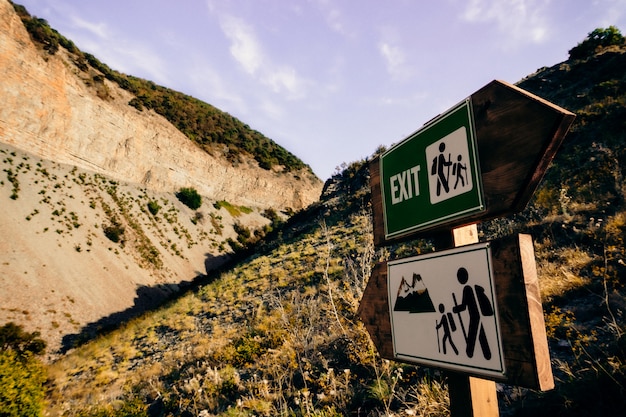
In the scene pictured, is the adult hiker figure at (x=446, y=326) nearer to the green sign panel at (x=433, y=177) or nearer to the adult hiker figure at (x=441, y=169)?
the green sign panel at (x=433, y=177)

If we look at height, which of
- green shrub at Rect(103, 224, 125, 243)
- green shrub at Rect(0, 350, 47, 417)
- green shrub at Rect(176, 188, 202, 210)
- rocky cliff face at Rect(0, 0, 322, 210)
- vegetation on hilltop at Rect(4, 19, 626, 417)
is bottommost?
green shrub at Rect(0, 350, 47, 417)

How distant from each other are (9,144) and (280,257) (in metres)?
26.0

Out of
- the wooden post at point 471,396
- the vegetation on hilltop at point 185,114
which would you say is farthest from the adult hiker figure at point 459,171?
the vegetation on hilltop at point 185,114

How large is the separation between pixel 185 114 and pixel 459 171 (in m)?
54.3

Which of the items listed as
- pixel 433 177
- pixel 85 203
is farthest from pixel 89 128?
pixel 433 177

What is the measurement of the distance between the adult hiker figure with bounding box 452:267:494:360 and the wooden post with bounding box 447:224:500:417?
0.80 ft

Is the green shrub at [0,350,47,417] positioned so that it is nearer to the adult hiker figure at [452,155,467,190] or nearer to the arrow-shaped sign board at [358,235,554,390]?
the arrow-shaped sign board at [358,235,554,390]

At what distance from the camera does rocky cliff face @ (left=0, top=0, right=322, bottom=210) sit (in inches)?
1070

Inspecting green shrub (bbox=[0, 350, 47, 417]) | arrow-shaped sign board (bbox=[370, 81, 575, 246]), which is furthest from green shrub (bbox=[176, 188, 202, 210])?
arrow-shaped sign board (bbox=[370, 81, 575, 246])

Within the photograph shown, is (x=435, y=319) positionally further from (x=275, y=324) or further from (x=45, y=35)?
(x=45, y=35)

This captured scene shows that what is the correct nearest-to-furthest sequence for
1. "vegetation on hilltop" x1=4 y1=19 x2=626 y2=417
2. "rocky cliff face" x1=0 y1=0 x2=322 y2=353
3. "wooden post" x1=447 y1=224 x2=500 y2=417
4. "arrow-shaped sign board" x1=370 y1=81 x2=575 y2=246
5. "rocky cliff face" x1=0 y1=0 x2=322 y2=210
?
"arrow-shaped sign board" x1=370 y1=81 x2=575 y2=246 < "wooden post" x1=447 y1=224 x2=500 y2=417 < "vegetation on hilltop" x1=4 y1=19 x2=626 y2=417 < "rocky cliff face" x1=0 y1=0 x2=322 y2=353 < "rocky cliff face" x1=0 y1=0 x2=322 y2=210

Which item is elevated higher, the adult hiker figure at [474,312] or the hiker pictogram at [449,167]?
the hiker pictogram at [449,167]

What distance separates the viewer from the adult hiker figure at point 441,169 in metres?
1.71

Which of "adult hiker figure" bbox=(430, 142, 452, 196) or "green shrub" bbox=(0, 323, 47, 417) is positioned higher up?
"adult hiker figure" bbox=(430, 142, 452, 196)
